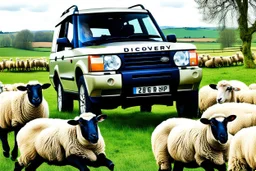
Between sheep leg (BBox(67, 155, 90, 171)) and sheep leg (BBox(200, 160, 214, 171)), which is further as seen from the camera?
sheep leg (BBox(200, 160, 214, 171))

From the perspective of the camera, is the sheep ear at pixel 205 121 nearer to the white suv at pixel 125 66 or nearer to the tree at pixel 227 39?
the white suv at pixel 125 66

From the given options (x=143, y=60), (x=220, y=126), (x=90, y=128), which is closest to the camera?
(x=90, y=128)

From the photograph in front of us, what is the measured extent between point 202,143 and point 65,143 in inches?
63.0

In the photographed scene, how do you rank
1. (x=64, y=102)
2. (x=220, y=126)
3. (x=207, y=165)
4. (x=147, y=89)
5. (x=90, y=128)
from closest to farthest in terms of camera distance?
(x=90, y=128) < (x=220, y=126) < (x=207, y=165) < (x=147, y=89) < (x=64, y=102)

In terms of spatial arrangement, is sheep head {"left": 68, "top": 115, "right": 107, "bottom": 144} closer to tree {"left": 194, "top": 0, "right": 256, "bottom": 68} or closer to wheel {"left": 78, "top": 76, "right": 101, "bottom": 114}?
wheel {"left": 78, "top": 76, "right": 101, "bottom": 114}

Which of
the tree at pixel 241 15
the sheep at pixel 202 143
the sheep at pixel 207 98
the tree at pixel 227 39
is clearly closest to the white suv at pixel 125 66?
the sheep at pixel 207 98

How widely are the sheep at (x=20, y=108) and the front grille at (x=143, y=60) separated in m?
2.26

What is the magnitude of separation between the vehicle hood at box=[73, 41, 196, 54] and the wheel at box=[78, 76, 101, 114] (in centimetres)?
70

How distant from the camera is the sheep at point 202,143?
18.6ft

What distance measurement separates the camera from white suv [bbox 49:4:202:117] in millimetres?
10242

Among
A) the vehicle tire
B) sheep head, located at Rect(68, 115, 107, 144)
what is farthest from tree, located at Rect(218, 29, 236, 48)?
sheep head, located at Rect(68, 115, 107, 144)

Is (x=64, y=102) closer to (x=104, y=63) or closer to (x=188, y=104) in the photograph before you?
(x=104, y=63)

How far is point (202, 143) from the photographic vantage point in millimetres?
6051

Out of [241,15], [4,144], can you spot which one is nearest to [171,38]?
[4,144]
